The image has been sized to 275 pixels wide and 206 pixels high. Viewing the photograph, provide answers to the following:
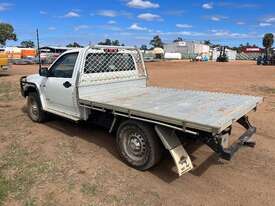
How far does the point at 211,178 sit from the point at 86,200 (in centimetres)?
195

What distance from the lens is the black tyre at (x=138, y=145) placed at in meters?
4.65

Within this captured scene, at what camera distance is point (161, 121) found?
4.30 m

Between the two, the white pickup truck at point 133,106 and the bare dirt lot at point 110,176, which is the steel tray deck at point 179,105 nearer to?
the white pickup truck at point 133,106

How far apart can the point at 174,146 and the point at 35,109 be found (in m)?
4.75

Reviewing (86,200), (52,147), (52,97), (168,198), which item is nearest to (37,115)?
(52,97)

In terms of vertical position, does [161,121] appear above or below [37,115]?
above

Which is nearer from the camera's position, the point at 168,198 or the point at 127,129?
the point at 168,198

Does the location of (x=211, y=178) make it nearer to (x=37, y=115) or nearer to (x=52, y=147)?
(x=52, y=147)

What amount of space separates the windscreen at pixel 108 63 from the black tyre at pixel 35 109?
198cm

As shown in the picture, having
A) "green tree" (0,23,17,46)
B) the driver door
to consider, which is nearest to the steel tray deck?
the driver door

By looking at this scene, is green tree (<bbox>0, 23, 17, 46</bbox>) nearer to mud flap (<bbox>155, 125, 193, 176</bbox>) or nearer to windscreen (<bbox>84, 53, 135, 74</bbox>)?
windscreen (<bbox>84, 53, 135, 74</bbox>)

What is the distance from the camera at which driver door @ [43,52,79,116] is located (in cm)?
621

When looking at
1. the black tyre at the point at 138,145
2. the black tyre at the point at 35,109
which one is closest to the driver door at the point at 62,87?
the black tyre at the point at 35,109

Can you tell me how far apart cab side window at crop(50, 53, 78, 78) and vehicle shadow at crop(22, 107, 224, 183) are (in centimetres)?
116
